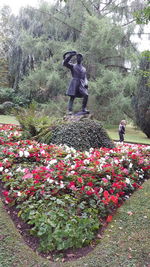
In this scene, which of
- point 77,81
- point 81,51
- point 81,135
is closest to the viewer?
point 81,135

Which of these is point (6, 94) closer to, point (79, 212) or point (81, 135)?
point (81, 135)

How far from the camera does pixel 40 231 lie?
2.41 metres

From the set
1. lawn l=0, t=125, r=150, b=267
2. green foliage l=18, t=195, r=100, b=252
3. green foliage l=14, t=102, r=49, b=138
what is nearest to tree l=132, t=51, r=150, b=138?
green foliage l=14, t=102, r=49, b=138

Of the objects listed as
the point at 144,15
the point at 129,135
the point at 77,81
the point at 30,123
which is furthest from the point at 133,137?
the point at 144,15

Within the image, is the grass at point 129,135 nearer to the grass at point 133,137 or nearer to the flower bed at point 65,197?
the grass at point 133,137

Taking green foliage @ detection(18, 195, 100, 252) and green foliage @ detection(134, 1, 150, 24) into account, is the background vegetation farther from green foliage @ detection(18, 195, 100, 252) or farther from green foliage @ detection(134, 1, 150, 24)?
green foliage @ detection(18, 195, 100, 252)

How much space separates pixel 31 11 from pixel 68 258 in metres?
20.8

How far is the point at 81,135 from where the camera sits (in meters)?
6.14

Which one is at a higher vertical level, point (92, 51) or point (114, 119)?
point (92, 51)

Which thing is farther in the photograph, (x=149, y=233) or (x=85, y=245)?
(x=149, y=233)

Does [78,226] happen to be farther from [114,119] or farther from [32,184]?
[114,119]

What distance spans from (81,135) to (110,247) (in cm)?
389

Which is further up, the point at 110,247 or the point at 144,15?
the point at 144,15

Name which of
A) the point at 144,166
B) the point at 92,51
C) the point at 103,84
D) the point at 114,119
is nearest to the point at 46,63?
the point at 92,51
